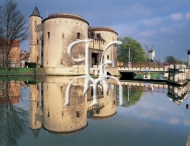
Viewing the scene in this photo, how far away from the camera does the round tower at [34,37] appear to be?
128 ft

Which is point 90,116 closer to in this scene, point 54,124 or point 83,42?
point 54,124

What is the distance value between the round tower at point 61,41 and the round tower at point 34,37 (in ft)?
23.4

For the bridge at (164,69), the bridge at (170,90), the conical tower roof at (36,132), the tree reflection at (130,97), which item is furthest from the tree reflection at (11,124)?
the bridge at (164,69)

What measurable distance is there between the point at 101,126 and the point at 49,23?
3015 cm

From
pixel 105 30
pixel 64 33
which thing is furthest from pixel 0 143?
pixel 105 30

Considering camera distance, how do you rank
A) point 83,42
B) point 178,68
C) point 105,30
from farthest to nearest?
point 105,30, point 83,42, point 178,68

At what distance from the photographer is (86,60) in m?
34.8

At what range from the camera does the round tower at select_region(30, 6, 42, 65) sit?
39125mm

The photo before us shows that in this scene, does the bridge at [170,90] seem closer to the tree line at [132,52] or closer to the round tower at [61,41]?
the round tower at [61,41]

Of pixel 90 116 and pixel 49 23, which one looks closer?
pixel 90 116

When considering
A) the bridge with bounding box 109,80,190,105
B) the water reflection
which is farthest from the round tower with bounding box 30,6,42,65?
the water reflection

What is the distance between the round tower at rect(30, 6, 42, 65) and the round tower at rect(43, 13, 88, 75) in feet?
23.4

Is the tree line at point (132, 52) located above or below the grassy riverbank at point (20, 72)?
above

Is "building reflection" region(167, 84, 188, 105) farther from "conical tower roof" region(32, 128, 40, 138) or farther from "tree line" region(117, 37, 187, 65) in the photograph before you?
"tree line" region(117, 37, 187, 65)
